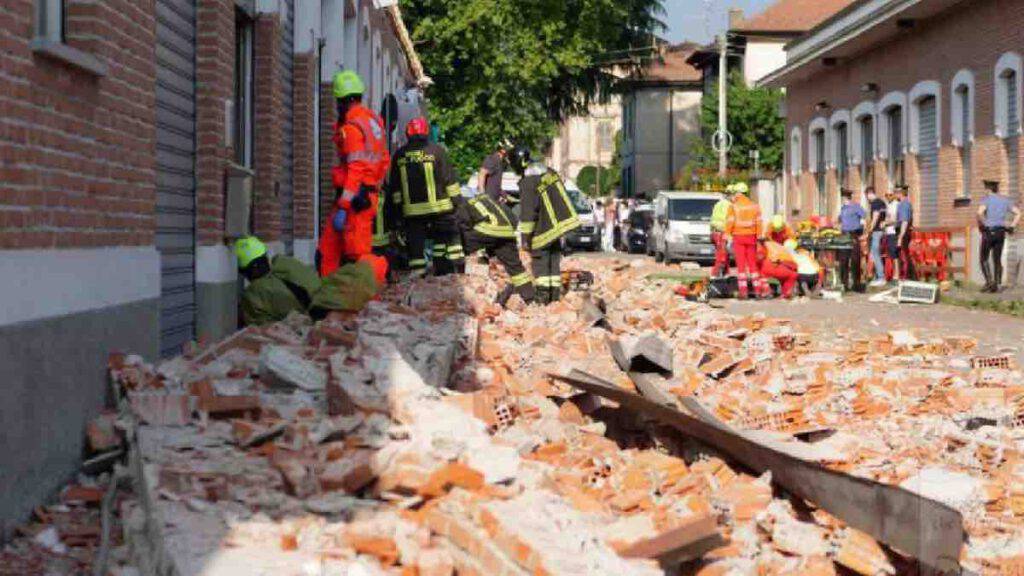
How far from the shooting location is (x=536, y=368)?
35.3 ft

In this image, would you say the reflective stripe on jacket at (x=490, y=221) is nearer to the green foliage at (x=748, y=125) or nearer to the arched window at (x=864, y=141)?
the arched window at (x=864, y=141)

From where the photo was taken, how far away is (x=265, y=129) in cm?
1393

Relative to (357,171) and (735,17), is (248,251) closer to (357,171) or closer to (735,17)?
(357,171)

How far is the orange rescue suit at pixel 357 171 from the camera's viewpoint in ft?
42.8

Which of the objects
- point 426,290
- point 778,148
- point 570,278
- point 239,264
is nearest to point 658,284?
point 570,278

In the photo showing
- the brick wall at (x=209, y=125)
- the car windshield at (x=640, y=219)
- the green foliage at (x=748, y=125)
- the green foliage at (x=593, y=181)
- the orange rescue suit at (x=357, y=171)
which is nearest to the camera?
the brick wall at (x=209, y=125)

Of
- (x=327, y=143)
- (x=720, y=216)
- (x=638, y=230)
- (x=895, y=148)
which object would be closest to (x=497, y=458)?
(x=327, y=143)

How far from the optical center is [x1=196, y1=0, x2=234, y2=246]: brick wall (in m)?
11.2

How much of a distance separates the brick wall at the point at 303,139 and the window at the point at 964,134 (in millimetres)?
16369

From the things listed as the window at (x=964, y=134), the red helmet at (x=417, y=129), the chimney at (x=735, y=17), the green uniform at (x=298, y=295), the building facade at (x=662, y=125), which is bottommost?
the green uniform at (x=298, y=295)

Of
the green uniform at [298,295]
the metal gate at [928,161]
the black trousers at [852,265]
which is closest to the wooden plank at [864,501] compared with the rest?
the green uniform at [298,295]

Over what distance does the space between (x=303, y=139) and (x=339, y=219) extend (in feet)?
12.3

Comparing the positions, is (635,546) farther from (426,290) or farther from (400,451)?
(426,290)

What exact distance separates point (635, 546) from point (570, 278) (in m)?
16.6
